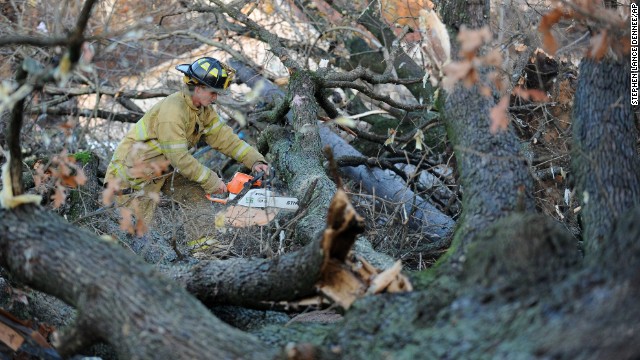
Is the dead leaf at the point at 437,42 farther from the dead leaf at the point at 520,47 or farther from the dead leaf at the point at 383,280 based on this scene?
the dead leaf at the point at 520,47

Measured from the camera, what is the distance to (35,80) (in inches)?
117

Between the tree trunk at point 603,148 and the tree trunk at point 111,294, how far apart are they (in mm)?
1543

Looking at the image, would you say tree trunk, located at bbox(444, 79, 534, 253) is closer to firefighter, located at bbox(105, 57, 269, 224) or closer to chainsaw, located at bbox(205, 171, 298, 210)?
chainsaw, located at bbox(205, 171, 298, 210)

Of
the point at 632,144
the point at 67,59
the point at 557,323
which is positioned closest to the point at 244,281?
the point at 67,59

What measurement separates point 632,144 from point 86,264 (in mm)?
2457

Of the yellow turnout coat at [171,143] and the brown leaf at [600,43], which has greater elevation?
the brown leaf at [600,43]

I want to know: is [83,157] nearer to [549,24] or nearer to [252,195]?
[252,195]

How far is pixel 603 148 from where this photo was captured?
A: 310 centimetres

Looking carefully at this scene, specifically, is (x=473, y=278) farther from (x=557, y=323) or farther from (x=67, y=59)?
(x=67, y=59)

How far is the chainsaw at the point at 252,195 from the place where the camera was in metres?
4.96

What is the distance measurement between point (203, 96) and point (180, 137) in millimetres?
390

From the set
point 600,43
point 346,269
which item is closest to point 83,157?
point 346,269

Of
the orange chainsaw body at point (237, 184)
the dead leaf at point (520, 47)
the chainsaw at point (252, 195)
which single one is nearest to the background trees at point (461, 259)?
the chainsaw at point (252, 195)

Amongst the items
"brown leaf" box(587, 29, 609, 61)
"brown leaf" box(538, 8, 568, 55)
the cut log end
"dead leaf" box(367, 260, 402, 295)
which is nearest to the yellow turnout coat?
the cut log end
